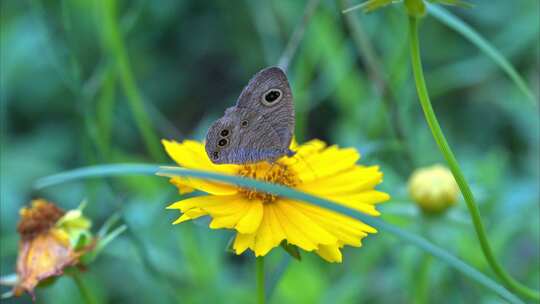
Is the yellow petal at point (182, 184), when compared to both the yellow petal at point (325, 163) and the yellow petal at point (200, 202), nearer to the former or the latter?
the yellow petal at point (200, 202)

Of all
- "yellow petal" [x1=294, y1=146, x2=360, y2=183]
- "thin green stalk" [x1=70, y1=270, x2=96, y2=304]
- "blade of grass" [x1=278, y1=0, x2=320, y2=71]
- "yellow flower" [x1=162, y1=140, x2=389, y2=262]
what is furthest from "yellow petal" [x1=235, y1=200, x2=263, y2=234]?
"blade of grass" [x1=278, y1=0, x2=320, y2=71]

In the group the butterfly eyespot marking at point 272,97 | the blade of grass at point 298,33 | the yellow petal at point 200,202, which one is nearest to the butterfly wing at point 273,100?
the butterfly eyespot marking at point 272,97

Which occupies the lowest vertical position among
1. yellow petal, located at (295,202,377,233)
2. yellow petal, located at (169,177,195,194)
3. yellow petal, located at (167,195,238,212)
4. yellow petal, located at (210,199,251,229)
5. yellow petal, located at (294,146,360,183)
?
yellow petal, located at (295,202,377,233)

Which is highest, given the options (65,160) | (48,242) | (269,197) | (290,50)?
(65,160)

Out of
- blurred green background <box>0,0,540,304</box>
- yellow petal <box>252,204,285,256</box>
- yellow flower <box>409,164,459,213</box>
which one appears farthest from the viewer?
blurred green background <box>0,0,540,304</box>

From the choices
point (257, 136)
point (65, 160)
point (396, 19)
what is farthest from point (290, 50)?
point (65, 160)

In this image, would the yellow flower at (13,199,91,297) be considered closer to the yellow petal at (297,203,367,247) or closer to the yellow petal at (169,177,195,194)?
the yellow petal at (169,177,195,194)

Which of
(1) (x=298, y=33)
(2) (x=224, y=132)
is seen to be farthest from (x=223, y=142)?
(1) (x=298, y=33)

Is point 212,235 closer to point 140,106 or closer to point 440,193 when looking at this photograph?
point 140,106
